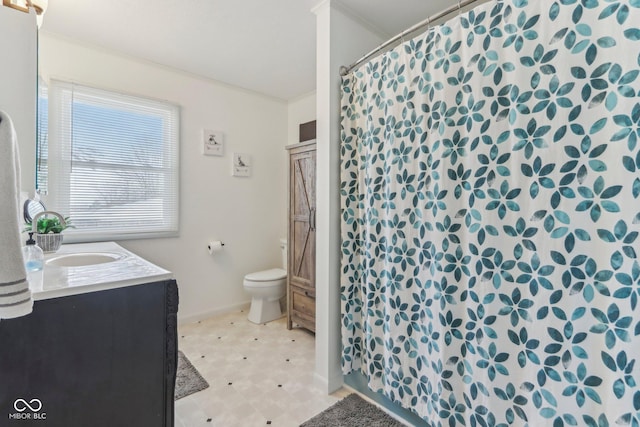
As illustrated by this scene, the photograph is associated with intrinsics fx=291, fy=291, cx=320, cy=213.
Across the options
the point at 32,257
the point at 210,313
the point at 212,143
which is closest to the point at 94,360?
the point at 32,257

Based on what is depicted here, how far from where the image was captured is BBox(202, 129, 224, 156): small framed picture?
114 inches

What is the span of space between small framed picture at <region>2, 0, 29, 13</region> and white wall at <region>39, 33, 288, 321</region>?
1115mm

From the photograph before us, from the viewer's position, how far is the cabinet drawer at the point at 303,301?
8.37 ft

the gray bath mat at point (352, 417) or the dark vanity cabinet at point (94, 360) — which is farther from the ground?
the dark vanity cabinet at point (94, 360)

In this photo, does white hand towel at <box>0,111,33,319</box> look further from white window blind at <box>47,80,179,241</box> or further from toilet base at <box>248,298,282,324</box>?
toilet base at <box>248,298,282,324</box>

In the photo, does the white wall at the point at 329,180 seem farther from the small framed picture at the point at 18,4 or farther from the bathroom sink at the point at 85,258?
the small framed picture at the point at 18,4

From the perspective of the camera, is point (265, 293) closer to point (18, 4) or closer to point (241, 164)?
point (241, 164)

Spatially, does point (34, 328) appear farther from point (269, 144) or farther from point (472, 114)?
point (269, 144)

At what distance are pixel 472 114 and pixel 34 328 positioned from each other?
1.85 metres

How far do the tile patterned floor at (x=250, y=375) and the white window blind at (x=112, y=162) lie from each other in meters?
1.11

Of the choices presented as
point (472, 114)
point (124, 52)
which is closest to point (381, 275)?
point (472, 114)

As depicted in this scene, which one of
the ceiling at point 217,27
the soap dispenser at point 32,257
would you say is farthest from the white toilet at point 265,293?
the ceiling at point 217,27

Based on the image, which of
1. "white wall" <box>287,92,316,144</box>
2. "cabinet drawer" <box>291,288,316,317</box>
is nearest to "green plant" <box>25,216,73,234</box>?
"cabinet drawer" <box>291,288,316,317</box>

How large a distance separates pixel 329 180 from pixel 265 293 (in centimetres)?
152
